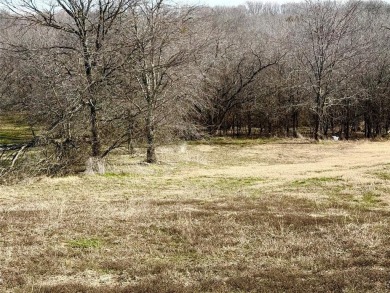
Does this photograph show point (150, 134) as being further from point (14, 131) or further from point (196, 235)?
point (14, 131)

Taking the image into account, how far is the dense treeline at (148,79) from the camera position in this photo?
18641 millimetres

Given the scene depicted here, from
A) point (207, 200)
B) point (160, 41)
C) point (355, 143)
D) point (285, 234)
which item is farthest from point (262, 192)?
point (355, 143)

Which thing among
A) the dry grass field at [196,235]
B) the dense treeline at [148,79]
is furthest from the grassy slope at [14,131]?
the dry grass field at [196,235]

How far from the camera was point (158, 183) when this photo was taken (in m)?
17.2

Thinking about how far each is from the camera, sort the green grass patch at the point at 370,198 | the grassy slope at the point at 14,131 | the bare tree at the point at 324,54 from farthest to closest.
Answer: the bare tree at the point at 324,54 → the grassy slope at the point at 14,131 → the green grass patch at the point at 370,198

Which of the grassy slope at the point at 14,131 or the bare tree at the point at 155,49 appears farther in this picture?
the grassy slope at the point at 14,131

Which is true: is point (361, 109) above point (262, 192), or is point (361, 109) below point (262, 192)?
above

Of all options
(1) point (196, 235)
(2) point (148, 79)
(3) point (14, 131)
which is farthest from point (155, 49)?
(3) point (14, 131)

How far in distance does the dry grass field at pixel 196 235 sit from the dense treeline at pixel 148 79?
334cm

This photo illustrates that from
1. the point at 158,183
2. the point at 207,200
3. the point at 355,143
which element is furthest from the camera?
the point at 355,143

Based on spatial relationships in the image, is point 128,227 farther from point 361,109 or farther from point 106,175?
point 361,109

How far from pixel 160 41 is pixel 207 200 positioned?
11656 mm

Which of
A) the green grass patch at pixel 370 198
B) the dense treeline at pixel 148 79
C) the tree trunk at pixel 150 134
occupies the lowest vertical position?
the green grass patch at pixel 370 198

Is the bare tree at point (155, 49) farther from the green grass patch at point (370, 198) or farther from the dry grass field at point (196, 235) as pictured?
the green grass patch at point (370, 198)
